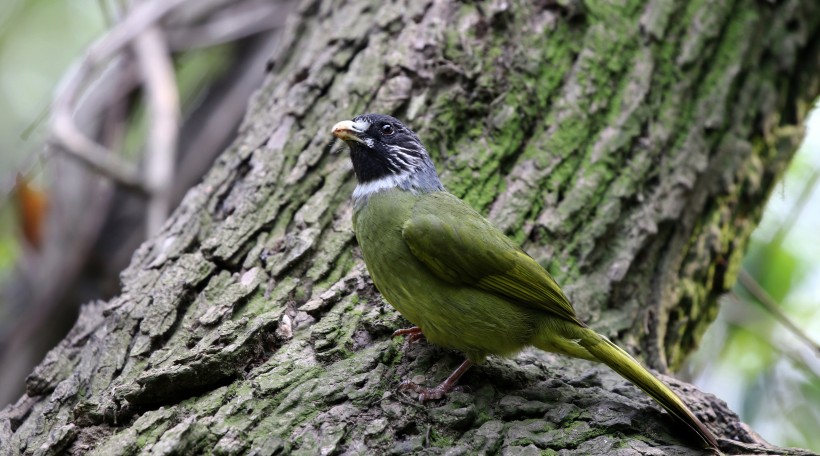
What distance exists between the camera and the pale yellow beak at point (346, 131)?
371 centimetres

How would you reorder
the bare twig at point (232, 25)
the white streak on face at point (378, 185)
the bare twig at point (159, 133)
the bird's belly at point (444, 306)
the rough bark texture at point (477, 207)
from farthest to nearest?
the bare twig at point (232, 25) → the bare twig at point (159, 133) → the white streak on face at point (378, 185) → the bird's belly at point (444, 306) → the rough bark texture at point (477, 207)

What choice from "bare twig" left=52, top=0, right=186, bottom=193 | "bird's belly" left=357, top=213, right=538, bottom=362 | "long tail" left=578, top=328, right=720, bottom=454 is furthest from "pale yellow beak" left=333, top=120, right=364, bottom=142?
"bare twig" left=52, top=0, right=186, bottom=193

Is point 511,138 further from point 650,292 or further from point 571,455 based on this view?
point 571,455

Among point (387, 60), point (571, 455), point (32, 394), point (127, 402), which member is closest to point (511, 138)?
point (387, 60)

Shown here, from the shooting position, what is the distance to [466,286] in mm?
3416

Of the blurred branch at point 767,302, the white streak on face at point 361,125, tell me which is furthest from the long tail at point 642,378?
the blurred branch at point 767,302

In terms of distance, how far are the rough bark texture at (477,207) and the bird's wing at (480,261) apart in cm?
32

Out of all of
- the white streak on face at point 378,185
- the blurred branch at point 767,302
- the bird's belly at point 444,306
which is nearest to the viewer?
the bird's belly at point 444,306

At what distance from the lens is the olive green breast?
3.29m

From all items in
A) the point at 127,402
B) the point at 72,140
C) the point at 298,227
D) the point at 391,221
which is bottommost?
the point at 127,402

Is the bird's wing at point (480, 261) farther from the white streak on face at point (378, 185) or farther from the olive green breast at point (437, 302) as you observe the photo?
the white streak on face at point (378, 185)

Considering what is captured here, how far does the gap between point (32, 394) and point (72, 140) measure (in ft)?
8.46

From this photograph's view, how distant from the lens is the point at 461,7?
4371mm

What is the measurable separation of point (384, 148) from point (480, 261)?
786 millimetres
